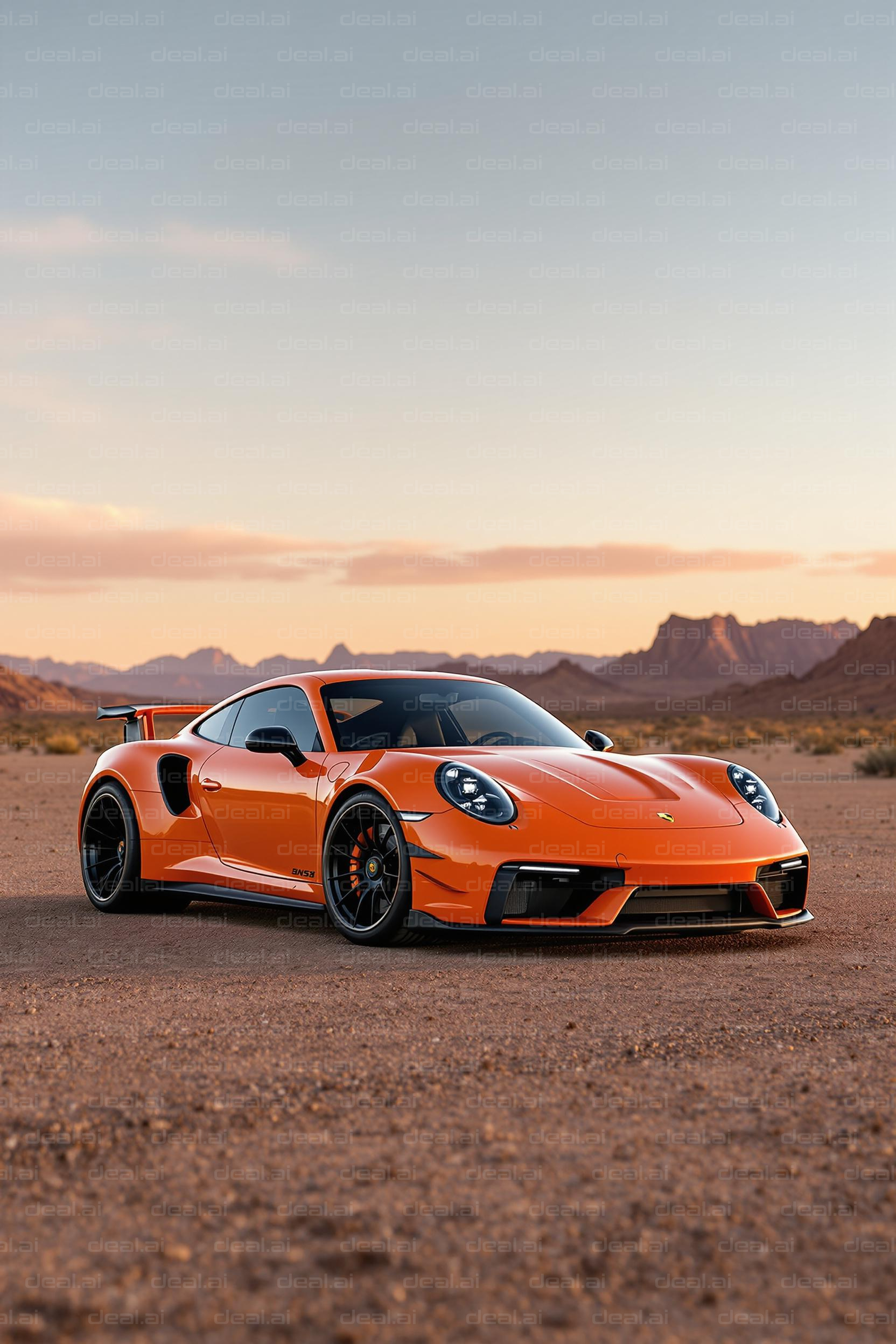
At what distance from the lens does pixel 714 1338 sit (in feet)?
8.58

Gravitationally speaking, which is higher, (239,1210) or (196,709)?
(196,709)

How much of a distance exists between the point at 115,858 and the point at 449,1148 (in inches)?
247

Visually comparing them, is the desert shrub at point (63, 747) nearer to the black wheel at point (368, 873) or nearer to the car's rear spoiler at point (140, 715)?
the car's rear spoiler at point (140, 715)

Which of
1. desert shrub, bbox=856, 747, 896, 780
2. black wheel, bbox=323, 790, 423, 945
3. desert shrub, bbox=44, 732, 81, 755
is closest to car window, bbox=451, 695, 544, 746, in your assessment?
black wheel, bbox=323, 790, 423, 945

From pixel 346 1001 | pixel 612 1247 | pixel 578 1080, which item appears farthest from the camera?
pixel 346 1001

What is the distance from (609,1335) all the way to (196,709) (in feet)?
27.4

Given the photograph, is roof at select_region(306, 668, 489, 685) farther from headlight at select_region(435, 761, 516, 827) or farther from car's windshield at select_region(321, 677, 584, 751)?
headlight at select_region(435, 761, 516, 827)

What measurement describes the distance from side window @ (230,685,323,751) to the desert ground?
171 centimetres

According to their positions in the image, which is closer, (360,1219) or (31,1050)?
(360,1219)

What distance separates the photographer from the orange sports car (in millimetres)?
7094

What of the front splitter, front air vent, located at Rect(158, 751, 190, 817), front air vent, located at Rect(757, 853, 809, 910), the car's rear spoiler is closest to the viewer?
the front splitter

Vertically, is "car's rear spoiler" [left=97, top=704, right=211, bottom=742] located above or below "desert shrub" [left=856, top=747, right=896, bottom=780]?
above

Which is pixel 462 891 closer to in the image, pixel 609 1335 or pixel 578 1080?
pixel 578 1080

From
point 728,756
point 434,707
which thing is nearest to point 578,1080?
point 434,707
